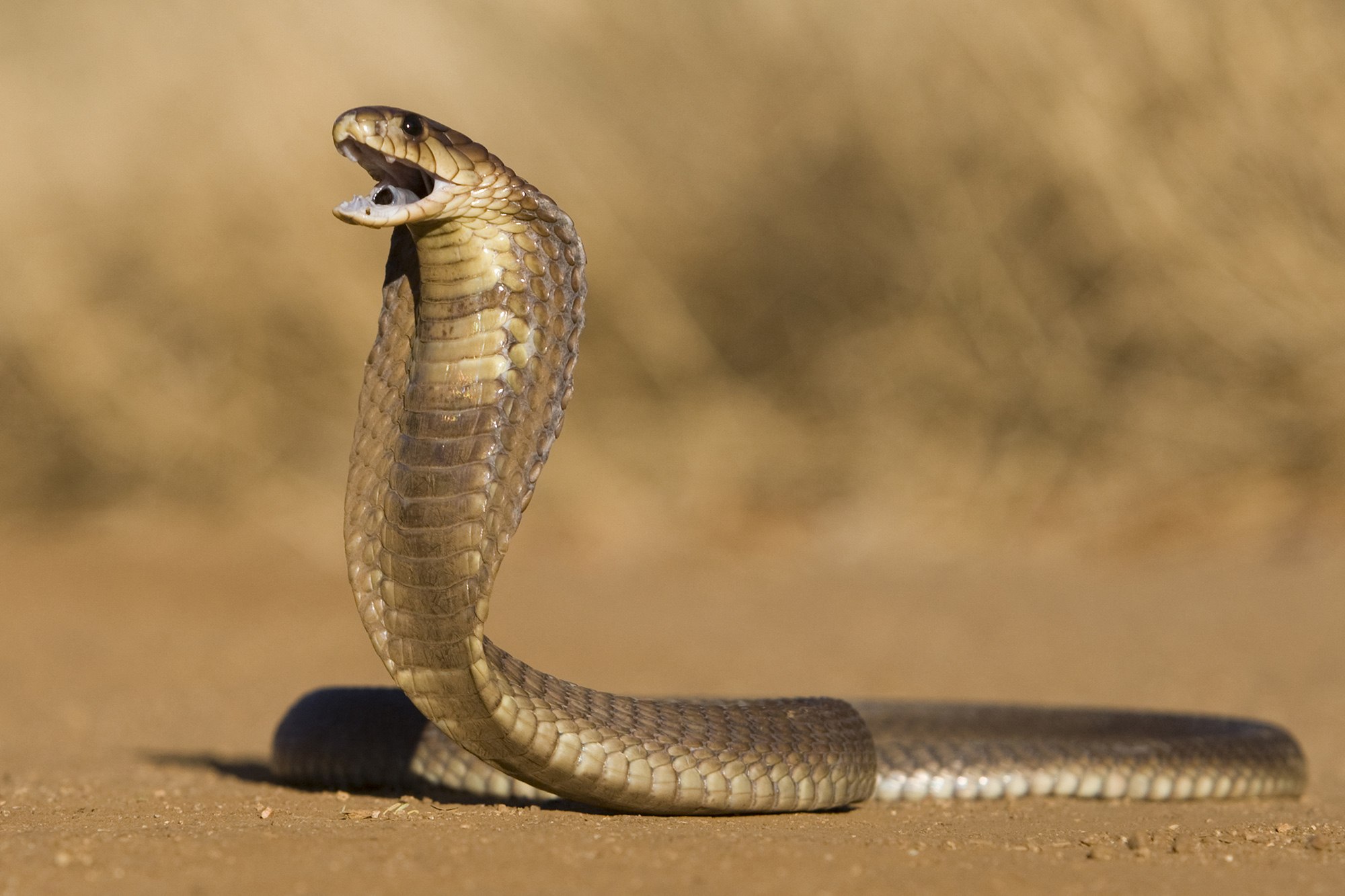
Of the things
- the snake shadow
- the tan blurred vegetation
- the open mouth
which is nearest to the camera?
the open mouth

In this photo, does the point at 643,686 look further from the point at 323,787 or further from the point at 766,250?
the point at 766,250

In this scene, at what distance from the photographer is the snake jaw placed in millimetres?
3229

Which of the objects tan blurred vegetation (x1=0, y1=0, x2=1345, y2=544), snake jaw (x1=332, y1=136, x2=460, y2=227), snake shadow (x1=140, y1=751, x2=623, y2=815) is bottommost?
snake shadow (x1=140, y1=751, x2=623, y2=815)

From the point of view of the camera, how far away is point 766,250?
1325cm

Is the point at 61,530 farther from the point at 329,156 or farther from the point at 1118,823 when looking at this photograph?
the point at 1118,823

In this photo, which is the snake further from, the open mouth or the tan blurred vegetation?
the tan blurred vegetation

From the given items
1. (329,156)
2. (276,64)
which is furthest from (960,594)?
(276,64)

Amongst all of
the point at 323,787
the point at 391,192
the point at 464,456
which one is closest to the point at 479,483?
the point at 464,456

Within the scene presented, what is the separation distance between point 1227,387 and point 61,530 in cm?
910

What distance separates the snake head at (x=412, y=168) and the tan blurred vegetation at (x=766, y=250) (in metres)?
9.40

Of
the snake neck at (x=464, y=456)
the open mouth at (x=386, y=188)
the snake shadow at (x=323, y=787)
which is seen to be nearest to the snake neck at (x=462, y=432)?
the snake neck at (x=464, y=456)

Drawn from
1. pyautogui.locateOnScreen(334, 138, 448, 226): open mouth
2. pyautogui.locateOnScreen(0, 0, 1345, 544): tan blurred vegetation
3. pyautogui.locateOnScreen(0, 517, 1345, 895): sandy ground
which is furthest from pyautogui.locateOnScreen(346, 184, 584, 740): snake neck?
pyautogui.locateOnScreen(0, 0, 1345, 544): tan blurred vegetation

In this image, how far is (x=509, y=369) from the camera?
3.57m

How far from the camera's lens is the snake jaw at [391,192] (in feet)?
10.6
